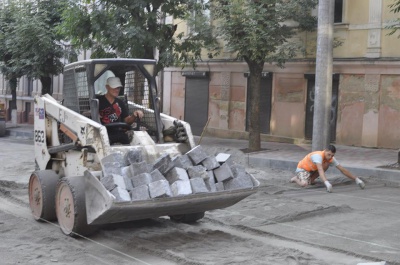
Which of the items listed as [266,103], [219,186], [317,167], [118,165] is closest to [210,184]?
[219,186]

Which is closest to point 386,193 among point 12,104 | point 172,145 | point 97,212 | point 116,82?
point 172,145

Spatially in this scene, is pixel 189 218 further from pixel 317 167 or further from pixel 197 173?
pixel 317 167

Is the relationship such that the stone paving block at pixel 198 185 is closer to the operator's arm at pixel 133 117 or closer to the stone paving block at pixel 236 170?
the stone paving block at pixel 236 170

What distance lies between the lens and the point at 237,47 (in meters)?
15.7

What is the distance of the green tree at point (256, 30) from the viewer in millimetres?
15412

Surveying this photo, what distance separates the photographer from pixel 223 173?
24.0 feet

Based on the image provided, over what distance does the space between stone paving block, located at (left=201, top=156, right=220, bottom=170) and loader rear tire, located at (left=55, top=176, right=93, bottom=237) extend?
1.55m

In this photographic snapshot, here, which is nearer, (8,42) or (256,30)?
(256,30)

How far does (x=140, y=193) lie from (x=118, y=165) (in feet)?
1.84

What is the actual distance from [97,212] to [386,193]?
6657 millimetres

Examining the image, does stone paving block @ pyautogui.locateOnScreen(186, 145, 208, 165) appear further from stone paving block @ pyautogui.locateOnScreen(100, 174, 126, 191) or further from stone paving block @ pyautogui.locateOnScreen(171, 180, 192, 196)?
stone paving block @ pyautogui.locateOnScreen(100, 174, 126, 191)

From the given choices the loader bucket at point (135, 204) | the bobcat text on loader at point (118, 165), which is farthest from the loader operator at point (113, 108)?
the loader bucket at point (135, 204)

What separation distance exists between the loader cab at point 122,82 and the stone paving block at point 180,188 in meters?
1.75

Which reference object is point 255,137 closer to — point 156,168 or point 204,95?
point 204,95
